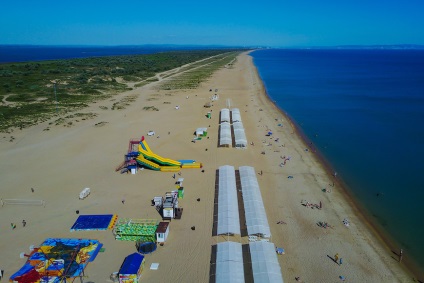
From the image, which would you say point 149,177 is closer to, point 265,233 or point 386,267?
point 265,233

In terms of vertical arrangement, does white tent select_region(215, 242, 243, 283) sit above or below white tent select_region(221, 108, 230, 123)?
below

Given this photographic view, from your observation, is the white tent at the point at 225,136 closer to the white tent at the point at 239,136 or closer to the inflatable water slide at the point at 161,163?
the white tent at the point at 239,136

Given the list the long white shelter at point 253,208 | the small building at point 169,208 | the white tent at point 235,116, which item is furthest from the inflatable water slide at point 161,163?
the white tent at point 235,116

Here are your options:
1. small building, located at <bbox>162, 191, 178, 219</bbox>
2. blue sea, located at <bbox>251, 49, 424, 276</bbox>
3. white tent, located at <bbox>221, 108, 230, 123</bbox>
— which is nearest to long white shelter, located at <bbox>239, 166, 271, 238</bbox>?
small building, located at <bbox>162, 191, 178, 219</bbox>

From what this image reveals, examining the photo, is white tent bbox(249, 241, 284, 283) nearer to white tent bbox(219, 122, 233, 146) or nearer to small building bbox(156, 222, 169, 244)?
small building bbox(156, 222, 169, 244)

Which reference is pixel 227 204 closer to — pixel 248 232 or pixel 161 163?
pixel 248 232

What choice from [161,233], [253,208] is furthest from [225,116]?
[161,233]
